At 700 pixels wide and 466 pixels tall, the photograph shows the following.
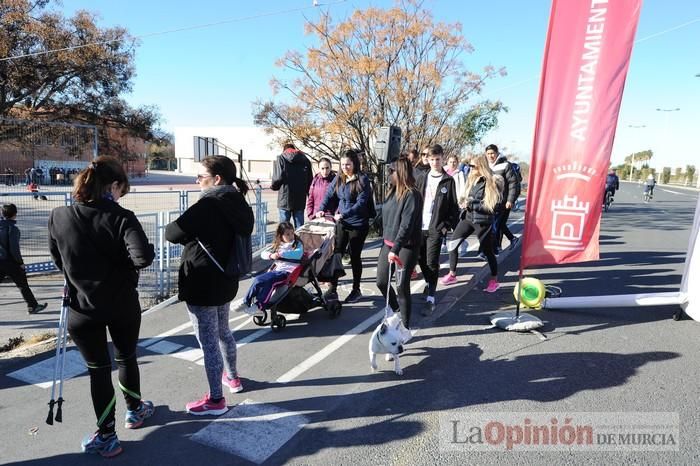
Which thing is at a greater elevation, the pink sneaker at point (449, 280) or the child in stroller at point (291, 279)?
the child in stroller at point (291, 279)

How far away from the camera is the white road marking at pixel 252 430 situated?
9.54 ft

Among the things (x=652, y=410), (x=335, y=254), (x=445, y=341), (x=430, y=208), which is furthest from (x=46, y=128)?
(x=652, y=410)

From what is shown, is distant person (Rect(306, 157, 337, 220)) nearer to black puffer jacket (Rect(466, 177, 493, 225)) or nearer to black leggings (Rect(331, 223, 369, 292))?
black leggings (Rect(331, 223, 369, 292))

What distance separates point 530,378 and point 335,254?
280 cm

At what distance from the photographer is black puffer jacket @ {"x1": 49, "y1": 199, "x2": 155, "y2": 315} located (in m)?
2.62

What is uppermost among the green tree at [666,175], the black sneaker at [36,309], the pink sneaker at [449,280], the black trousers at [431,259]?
the green tree at [666,175]

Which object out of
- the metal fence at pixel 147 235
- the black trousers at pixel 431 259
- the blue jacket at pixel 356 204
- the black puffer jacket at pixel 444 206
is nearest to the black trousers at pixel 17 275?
the metal fence at pixel 147 235

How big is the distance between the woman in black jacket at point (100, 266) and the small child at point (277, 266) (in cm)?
179

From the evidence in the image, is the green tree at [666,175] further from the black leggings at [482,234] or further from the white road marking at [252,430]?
the white road marking at [252,430]

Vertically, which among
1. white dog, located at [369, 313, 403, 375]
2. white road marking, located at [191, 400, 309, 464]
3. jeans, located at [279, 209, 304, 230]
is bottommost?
white road marking, located at [191, 400, 309, 464]

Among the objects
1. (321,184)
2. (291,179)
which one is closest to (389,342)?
(321,184)

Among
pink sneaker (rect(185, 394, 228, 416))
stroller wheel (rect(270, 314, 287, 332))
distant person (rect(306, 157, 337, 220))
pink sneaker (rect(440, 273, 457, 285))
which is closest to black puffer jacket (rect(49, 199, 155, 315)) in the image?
pink sneaker (rect(185, 394, 228, 416))

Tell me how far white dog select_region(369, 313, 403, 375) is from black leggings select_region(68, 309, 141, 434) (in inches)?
76.0

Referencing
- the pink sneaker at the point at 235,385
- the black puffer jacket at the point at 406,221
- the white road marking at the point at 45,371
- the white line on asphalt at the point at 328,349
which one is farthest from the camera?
the black puffer jacket at the point at 406,221
